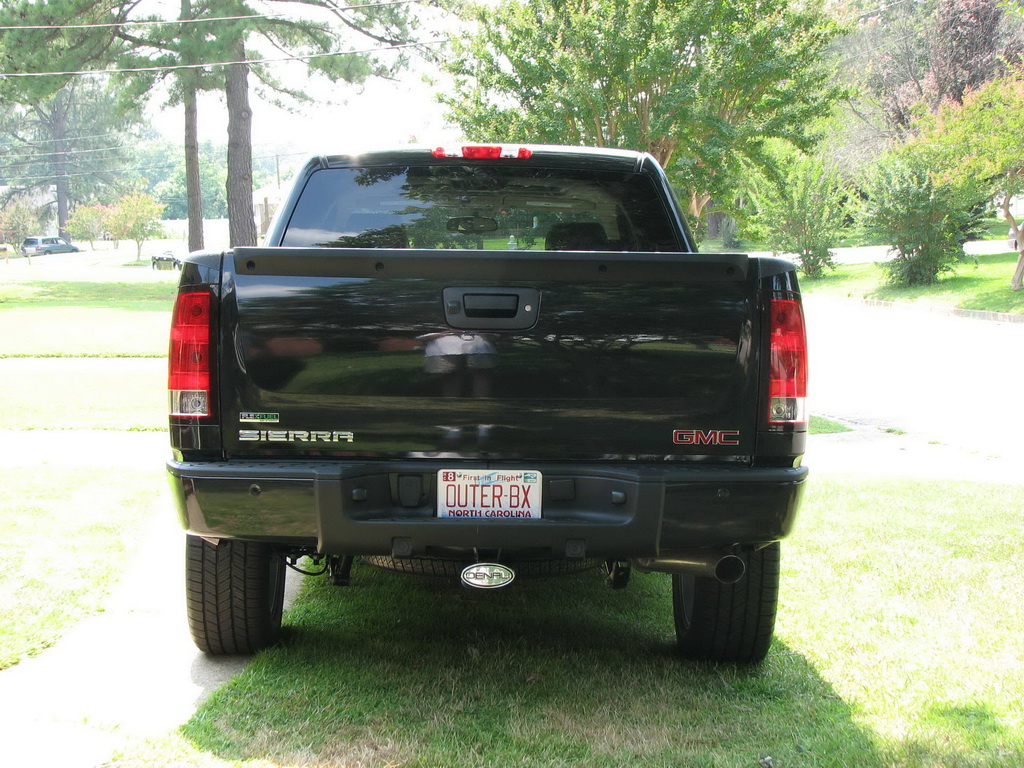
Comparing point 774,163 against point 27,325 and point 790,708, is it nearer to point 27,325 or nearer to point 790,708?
point 27,325

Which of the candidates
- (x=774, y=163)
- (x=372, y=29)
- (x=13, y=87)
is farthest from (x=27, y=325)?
(x=774, y=163)

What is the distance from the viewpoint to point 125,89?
104 feet

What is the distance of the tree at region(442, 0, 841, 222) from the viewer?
20.1 metres

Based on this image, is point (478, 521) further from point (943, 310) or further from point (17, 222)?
point (17, 222)

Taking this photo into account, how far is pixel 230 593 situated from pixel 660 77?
62.3ft

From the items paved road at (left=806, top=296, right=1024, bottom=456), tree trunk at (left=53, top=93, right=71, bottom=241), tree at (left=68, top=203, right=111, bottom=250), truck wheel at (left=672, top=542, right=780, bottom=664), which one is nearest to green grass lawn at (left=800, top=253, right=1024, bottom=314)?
paved road at (left=806, top=296, right=1024, bottom=456)

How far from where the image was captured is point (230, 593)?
3.67 meters

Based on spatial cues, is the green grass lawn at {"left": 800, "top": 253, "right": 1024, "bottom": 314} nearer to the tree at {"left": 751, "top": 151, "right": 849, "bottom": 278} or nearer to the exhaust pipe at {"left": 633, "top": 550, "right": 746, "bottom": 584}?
the tree at {"left": 751, "top": 151, "right": 849, "bottom": 278}

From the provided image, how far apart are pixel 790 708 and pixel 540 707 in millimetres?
859

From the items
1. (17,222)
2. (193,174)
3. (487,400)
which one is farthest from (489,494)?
(17,222)

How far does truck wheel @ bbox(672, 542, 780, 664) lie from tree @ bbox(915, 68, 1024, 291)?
24108 mm

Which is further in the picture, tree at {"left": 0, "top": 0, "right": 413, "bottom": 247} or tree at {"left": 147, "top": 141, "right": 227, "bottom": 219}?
Result: tree at {"left": 147, "top": 141, "right": 227, "bottom": 219}

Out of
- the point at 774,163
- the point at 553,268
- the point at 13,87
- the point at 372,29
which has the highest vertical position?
the point at 372,29

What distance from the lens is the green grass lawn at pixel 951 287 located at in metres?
26.5
